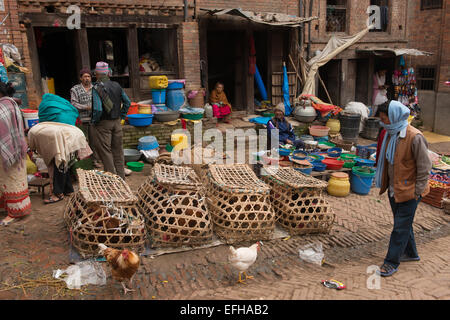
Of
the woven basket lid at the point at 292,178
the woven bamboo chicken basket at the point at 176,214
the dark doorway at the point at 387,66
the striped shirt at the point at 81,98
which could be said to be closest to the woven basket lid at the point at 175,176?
the woven bamboo chicken basket at the point at 176,214

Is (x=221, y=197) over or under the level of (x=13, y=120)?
under

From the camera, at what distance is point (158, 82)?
9.70 m

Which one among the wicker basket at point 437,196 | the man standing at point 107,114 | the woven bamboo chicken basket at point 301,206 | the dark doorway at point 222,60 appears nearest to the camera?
the woven bamboo chicken basket at point 301,206

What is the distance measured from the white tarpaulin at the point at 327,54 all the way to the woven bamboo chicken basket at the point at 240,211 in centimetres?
792

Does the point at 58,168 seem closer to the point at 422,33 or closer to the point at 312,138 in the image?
the point at 312,138

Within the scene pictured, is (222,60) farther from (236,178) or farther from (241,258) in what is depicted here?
(241,258)

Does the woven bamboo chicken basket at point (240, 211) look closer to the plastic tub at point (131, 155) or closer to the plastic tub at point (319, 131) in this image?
the plastic tub at point (131, 155)

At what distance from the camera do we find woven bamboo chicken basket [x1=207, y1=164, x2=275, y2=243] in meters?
5.03

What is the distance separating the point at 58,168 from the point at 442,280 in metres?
5.42

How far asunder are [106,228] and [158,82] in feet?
19.3

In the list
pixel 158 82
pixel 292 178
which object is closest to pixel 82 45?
pixel 158 82

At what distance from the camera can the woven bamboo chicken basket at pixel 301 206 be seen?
214 inches

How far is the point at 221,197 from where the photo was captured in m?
5.23

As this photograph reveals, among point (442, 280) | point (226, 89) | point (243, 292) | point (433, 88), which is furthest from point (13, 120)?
point (433, 88)
